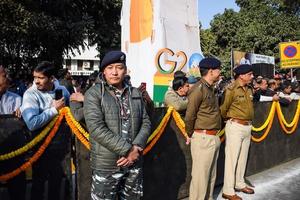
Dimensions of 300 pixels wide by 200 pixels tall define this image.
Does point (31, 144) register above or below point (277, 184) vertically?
above

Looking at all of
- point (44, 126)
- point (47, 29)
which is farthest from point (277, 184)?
point (47, 29)

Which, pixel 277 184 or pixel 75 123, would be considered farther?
pixel 277 184

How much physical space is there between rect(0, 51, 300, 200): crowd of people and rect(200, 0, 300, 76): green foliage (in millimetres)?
23534

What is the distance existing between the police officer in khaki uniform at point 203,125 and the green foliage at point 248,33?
24309mm

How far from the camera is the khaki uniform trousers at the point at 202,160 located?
4.61m

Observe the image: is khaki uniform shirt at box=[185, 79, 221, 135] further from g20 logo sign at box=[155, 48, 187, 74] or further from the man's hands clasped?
g20 logo sign at box=[155, 48, 187, 74]

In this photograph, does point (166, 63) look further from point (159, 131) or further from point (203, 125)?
point (203, 125)

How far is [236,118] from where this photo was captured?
536cm

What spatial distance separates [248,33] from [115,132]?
1055 inches

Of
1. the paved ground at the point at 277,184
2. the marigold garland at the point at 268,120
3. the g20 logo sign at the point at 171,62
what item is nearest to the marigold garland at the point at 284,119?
the marigold garland at the point at 268,120

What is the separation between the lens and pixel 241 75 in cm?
537

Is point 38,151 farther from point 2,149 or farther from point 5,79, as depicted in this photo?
point 5,79

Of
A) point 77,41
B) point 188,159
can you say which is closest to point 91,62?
point 77,41

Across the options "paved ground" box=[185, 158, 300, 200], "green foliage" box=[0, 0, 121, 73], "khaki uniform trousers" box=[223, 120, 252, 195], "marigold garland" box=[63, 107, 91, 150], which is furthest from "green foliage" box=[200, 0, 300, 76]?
"marigold garland" box=[63, 107, 91, 150]
